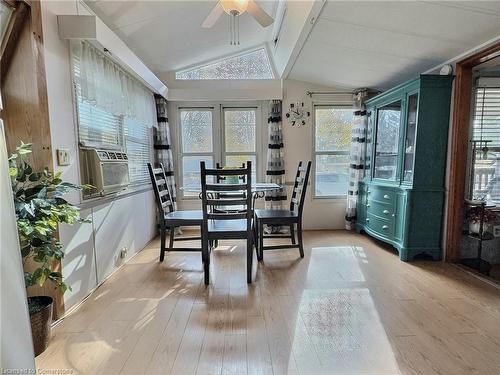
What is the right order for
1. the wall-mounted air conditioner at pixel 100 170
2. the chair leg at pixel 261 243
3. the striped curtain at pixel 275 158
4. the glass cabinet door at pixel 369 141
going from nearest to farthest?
the wall-mounted air conditioner at pixel 100 170 → the chair leg at pixel 261 243 → the glass cabinet door at pixel 369 141 → the striped curtain at pixel 275 158

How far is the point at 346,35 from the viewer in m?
2.63

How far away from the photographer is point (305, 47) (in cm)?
300

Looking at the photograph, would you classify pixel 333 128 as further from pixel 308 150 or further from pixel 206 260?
pixel 206 260

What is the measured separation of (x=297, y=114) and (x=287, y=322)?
3013 millimetres

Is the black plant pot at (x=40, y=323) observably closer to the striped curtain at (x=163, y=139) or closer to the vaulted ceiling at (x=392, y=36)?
the striped curtain at (x=163, y=139)

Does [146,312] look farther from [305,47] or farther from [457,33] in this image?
[457,33]

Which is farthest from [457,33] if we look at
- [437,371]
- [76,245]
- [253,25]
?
[76,245]

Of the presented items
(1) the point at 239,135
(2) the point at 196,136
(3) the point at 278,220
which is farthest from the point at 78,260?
(1) the point at 239,135

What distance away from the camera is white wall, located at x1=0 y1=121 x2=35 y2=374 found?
0.82 m

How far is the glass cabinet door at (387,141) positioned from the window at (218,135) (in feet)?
5.46

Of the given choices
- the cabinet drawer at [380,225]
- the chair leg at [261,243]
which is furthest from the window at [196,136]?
the cabinet drawer at [380,225]

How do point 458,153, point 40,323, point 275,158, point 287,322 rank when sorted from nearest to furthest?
point 40,323 → point 287,322 → point 458,153 → point 275,158

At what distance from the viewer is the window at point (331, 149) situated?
415cm

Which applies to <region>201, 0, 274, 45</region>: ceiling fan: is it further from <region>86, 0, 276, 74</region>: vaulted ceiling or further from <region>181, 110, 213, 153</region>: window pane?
<region>181, 110, 213, 153</region>: window pane
